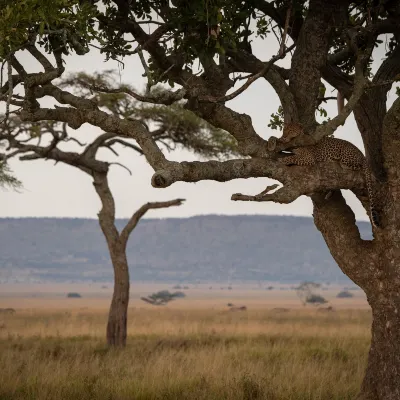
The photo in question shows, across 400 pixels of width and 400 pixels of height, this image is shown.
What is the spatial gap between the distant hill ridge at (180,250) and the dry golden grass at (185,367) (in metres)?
137

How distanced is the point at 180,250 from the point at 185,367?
6394 inches

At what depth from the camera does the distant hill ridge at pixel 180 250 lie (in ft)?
533

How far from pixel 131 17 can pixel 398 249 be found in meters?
4.79

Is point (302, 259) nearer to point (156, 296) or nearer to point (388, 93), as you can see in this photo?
point (156, 296)

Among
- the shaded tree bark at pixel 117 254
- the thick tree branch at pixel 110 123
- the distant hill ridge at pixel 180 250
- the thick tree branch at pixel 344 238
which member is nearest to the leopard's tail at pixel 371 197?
the thick tree branch at pixel 344 238

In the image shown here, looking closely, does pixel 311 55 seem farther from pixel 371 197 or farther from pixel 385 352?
pixel 385 352

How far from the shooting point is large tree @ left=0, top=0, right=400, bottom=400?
8820 millimetres

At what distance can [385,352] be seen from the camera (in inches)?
368

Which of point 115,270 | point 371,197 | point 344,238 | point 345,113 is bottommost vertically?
point 115,270

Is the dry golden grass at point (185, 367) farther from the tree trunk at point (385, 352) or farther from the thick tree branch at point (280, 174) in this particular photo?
the thick tree branch at point (280, 174)

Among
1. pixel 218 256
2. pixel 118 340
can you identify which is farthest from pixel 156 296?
pixel 218 256

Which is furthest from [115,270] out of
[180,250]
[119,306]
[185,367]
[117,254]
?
[180,250]

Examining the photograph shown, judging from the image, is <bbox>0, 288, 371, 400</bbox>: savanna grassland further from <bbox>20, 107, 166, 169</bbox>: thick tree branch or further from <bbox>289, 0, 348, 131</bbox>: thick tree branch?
<bbox>289, 0, 348, 131</bbox>: thick tree branch

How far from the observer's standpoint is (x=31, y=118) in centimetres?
984
